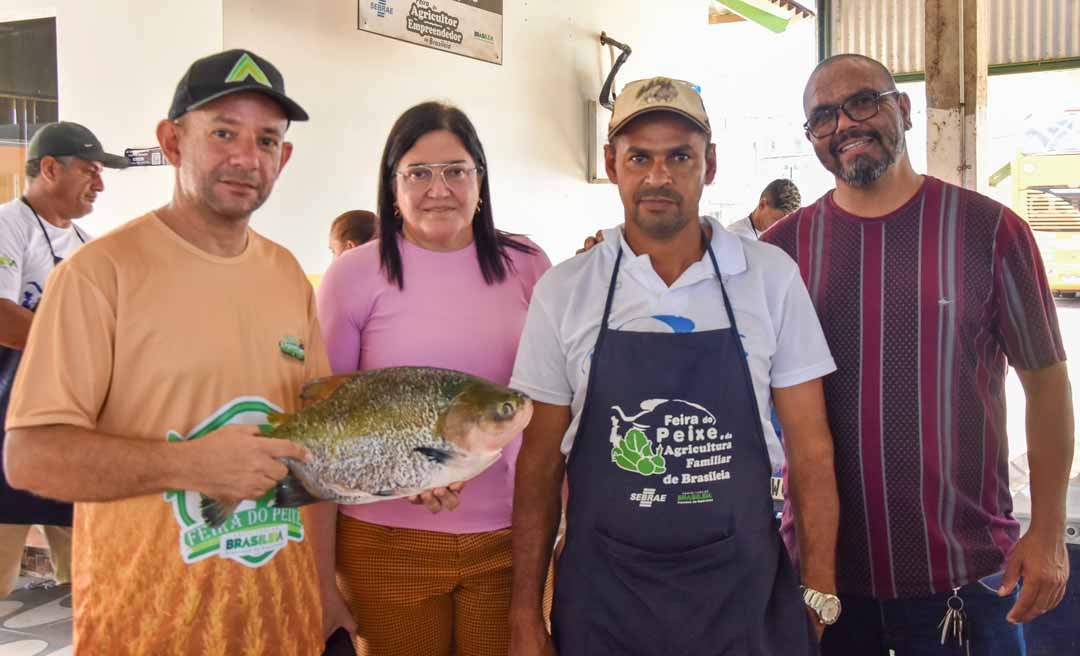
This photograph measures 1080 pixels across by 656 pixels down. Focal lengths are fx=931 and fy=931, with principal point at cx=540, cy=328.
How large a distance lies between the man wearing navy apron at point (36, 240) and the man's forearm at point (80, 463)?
2.45 meters

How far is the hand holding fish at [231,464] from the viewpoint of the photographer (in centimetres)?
147

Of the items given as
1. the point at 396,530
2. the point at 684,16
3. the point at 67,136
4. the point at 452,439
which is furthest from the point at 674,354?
the point at 684,16

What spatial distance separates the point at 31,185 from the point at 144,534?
128 inches

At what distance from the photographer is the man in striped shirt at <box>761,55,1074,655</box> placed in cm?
214

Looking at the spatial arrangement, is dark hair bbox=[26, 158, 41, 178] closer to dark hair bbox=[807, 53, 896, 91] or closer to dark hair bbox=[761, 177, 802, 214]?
dark hair bbox=[807, 53, 896, 91]

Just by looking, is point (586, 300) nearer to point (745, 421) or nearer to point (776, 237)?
point (745, 421)

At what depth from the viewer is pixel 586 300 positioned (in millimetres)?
Result: 1958


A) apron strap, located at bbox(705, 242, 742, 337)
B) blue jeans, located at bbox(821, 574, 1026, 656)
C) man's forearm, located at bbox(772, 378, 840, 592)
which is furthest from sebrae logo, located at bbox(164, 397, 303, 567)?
blue jeans, located at bbox(821, 574, 1026, 656)

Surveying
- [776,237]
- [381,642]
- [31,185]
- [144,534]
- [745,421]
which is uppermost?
[31,185]

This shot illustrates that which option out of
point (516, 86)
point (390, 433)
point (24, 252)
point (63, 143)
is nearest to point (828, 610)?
point (390, 433)

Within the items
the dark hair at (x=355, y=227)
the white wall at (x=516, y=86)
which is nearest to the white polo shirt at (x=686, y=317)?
the white wall at (x=516, y=86)

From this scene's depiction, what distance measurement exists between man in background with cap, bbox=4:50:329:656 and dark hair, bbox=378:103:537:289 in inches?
19.4

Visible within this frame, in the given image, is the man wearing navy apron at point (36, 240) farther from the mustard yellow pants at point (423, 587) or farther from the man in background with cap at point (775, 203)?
the man in background with cap at point (775, 203)

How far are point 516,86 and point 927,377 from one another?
5343 mm
